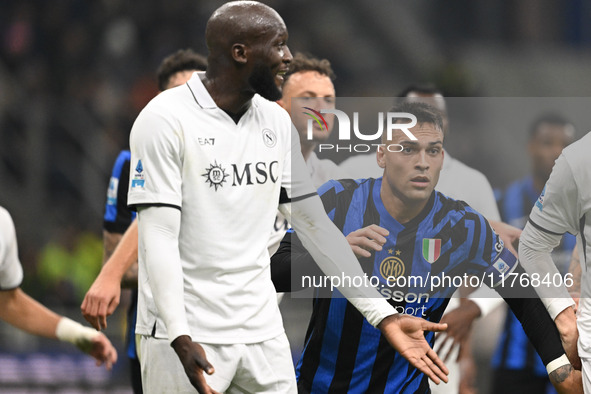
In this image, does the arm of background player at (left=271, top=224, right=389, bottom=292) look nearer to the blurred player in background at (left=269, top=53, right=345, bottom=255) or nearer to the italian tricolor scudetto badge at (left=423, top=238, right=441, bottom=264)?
the italian tricolor scudetto badge at (left=423, top=238, right=441, bottom=264)

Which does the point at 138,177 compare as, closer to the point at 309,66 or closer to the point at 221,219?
→ the point at 221,219

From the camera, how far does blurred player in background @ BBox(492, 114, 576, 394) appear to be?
5789mm

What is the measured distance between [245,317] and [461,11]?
12528 millimetres

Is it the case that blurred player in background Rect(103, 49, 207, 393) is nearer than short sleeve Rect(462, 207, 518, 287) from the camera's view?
No

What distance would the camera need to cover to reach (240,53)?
3.49m

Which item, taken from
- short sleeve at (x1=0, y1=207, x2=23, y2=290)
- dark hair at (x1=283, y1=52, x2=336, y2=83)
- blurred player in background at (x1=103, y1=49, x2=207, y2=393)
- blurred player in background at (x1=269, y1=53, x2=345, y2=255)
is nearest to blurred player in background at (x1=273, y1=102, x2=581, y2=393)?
blurred player in background at (x1=269, y1=53, x2=345, y2=255)

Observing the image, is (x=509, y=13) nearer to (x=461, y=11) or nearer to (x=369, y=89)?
(x=461, y=11)

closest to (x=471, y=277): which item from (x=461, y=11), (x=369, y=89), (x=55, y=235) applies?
(x=55, y=235)

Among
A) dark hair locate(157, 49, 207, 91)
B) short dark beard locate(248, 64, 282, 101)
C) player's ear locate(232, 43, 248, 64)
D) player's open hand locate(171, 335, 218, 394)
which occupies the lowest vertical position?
player's open hand locate(171, 335, 218, 394)

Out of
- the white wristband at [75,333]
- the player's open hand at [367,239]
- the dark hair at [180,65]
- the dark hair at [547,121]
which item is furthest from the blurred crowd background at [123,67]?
the player's open hand at [367,239]

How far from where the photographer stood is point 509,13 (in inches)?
606

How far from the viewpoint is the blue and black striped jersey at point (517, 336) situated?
238 inches

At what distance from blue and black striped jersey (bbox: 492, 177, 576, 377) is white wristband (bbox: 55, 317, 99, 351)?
2.74 metres

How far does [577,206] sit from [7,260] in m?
2.33
